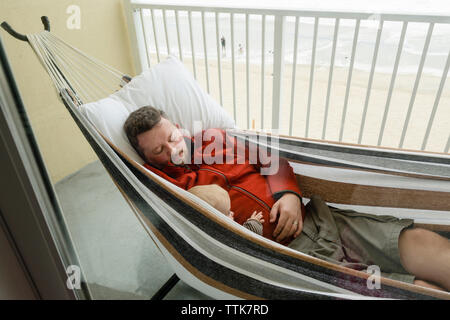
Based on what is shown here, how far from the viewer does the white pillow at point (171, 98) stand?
1.36 meters

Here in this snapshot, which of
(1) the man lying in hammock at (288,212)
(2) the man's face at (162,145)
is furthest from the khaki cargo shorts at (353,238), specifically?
(2) the man's face at (162,145)

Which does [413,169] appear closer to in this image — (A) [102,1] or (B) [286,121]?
(B) [286,121]

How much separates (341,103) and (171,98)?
1.08 m

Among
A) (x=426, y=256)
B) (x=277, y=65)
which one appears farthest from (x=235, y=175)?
(x=277, y=65)

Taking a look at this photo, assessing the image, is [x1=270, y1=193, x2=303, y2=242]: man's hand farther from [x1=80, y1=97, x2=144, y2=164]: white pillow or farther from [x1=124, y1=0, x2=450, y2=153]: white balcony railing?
[x1=124, y1=0, x2=450, y2=153]: white balcony railing

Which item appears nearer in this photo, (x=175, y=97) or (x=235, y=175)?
(x=235, y=175)

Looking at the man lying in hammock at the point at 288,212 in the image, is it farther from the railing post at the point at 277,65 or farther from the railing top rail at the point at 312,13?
the railing top rail at the point at 312,13

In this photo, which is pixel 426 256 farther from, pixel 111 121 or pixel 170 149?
pixel 111 121

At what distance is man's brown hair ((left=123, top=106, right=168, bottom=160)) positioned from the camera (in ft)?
3.87

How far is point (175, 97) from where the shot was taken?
1.45 m

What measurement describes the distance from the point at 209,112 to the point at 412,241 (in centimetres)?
96

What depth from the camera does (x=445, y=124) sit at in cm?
162
